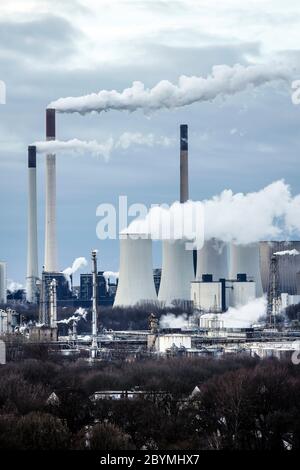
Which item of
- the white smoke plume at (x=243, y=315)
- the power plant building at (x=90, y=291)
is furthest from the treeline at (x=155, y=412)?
the power plant building at (x=90, y=291)

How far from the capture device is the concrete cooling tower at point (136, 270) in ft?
190

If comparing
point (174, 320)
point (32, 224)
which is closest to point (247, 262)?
point (174, 320)

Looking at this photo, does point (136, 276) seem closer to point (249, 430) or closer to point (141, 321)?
point (141, 321)

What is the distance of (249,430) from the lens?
78.4 feet

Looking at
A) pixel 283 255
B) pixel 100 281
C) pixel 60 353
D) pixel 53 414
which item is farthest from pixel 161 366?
pixel 100 281

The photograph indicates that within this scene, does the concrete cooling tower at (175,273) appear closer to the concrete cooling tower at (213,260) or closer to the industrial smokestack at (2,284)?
the concrete cooling tower at (213,260)

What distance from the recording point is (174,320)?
6512 cm

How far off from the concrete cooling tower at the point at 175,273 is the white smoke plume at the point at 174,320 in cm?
141

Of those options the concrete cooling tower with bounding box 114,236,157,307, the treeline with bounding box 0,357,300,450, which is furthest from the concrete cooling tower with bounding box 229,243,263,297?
the treeline with bounding box 0,357,300,450

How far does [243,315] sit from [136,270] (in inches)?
312

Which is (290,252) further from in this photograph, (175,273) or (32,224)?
(32,224)

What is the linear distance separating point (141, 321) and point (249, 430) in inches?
1730

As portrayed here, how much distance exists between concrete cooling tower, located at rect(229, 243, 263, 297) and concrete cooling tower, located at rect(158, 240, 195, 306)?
91.7 inches
